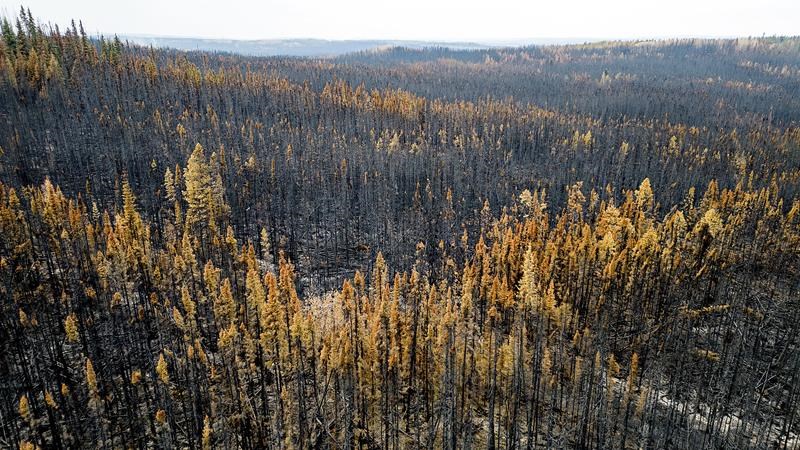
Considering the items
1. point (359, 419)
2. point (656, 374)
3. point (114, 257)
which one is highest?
point (114, 257)

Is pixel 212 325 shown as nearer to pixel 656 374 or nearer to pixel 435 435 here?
pixel 435 435

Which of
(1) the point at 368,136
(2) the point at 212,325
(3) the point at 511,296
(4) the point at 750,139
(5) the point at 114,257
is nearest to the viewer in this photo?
(5) the point at 114,257

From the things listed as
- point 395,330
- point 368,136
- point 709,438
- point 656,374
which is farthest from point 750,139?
point 395,330

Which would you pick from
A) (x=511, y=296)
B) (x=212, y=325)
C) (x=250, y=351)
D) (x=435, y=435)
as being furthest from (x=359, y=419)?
(x=511, y=296)

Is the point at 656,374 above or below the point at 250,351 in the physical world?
below

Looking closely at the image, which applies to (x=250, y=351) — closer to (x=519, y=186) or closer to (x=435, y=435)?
(x=435, y=435)

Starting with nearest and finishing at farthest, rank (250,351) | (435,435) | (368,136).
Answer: (435,435), (250,351), (368,136)

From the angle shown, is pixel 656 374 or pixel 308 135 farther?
pixel 308 135
